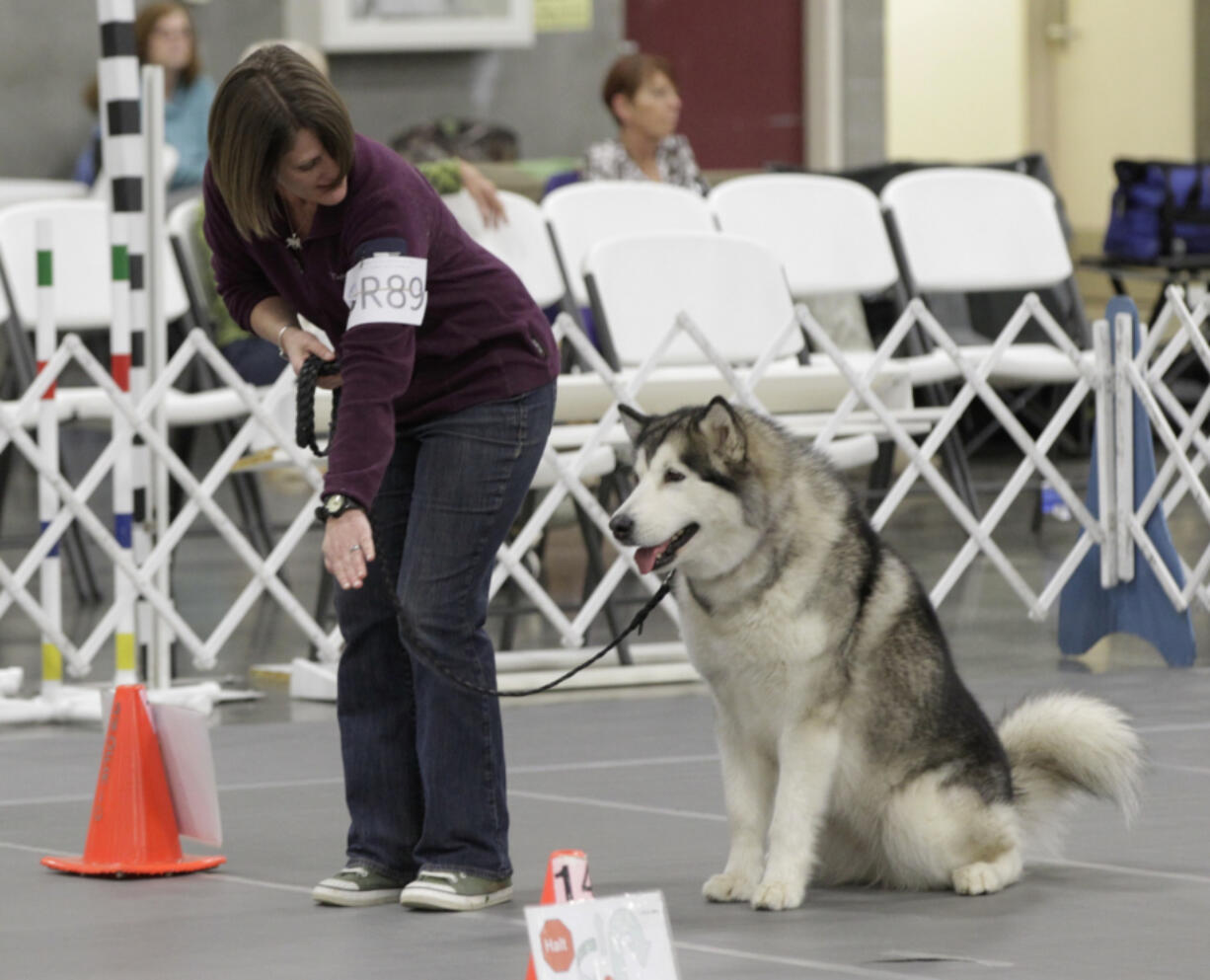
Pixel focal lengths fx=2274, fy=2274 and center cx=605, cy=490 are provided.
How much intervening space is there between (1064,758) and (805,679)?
1.55 feet

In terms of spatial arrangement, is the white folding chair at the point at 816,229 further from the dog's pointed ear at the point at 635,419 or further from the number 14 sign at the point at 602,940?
the number 14 sign at the point at 602,940

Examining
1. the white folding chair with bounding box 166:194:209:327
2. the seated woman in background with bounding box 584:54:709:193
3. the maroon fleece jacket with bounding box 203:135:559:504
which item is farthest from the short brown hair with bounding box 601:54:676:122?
the maroon fleece jacket with bounding box 203:135:559:504

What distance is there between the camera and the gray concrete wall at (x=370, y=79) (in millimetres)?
9586

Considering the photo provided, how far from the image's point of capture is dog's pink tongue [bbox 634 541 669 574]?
331 cm

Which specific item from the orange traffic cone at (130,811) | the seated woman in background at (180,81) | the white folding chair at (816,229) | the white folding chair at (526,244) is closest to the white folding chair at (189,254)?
the white folding chair at (526,244)

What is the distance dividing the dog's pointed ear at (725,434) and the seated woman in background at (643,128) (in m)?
4.14

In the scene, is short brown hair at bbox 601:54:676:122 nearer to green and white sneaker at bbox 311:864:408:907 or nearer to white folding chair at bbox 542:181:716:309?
white folding chair at bbox 542:181:716:309

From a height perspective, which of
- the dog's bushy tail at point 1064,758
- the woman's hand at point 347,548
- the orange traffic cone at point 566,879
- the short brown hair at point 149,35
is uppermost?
the short brown hair at point 149,35

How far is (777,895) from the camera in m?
3.26

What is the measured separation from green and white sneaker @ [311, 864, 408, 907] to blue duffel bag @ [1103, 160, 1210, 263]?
6922 millimetres

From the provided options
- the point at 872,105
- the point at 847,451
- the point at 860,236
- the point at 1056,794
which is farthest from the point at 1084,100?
the point at 1056,794

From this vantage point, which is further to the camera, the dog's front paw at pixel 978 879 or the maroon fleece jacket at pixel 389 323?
the dog's front paw at pixel 978 879

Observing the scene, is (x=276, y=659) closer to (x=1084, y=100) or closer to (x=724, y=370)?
(x=724, y=370)

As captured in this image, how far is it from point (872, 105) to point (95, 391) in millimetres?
5828
